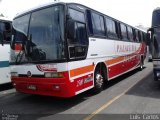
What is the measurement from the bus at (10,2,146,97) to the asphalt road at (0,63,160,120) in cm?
49

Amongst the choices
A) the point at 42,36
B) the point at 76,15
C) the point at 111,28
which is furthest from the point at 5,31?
the point at 111,28

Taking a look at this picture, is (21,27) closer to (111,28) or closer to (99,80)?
(99,80)

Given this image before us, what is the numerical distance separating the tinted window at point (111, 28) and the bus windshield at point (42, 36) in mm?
3715

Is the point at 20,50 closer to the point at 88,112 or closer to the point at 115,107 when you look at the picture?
the point at 88,112

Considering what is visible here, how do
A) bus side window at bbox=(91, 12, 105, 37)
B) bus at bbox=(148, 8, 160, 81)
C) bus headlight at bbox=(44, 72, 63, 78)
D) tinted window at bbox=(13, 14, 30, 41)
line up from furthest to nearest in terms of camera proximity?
bus at bbox=(148, 8, 160, 81), bus side window at bbox=(91, 12, 105, 37), tinted window at bbox=(13, 14, 30, 41), bus headlight at bbox=(44, 72, 63, 78)

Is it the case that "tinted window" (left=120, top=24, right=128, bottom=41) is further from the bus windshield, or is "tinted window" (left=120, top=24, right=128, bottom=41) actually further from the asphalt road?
the bus windshield

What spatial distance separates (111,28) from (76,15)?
3.49 meters

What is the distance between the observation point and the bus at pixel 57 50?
714cm

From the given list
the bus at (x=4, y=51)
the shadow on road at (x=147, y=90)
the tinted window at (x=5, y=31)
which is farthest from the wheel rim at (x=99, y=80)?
the tinted window at (x=5, y=31)

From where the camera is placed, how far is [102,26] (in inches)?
396

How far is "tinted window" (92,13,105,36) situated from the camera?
30.2 ft

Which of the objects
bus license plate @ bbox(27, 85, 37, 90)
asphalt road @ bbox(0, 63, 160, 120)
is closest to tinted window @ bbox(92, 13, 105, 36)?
asphalt road @ bbox(0, 63, 160, 120)

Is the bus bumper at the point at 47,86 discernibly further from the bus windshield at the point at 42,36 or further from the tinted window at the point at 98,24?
the tinted window at the point at 98,24

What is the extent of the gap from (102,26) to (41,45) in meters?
3.41
